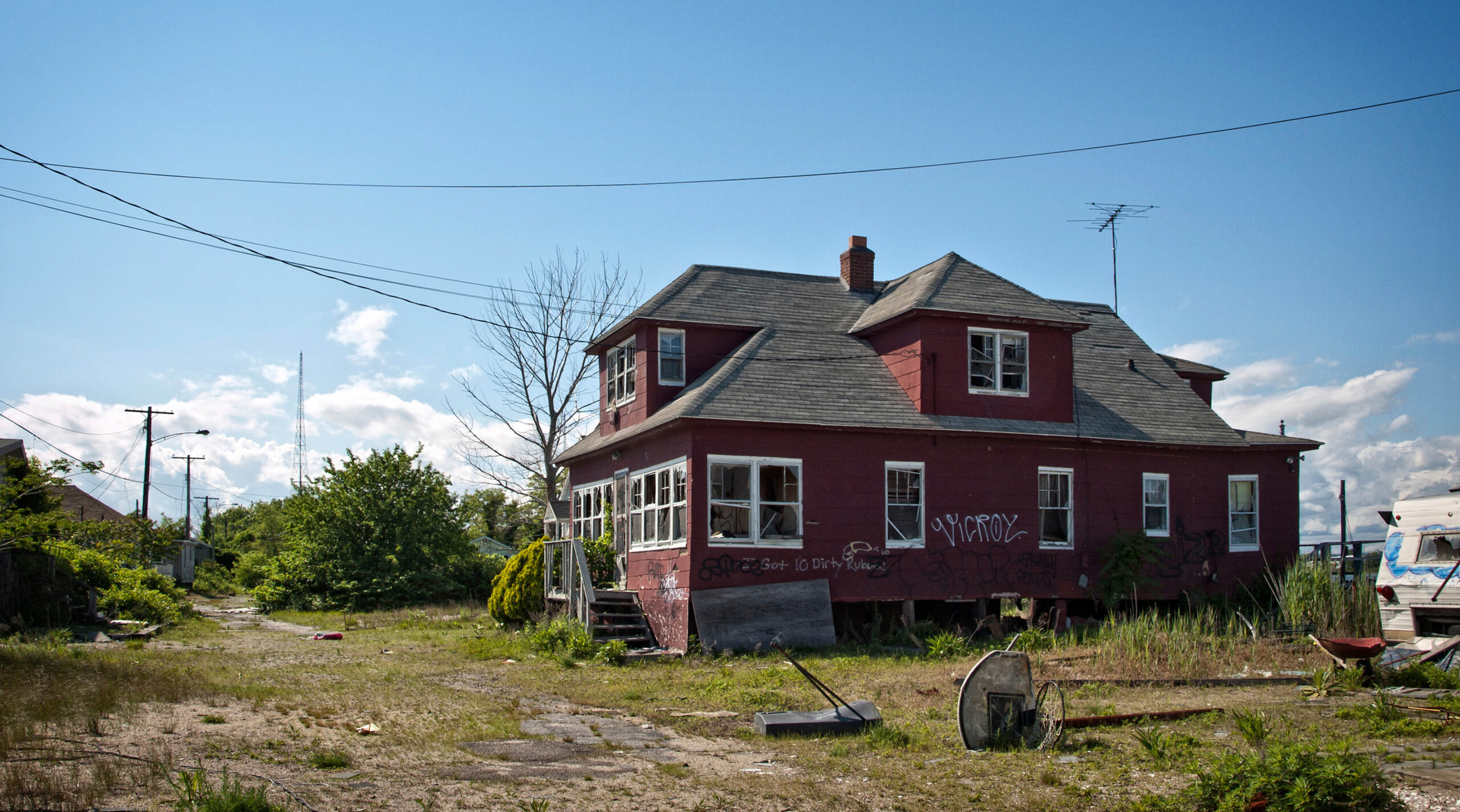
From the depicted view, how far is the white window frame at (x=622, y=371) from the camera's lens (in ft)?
75.6

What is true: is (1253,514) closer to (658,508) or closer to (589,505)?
(658,508)

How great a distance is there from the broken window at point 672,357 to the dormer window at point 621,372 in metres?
0.97

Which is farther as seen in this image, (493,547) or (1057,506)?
(493,547)

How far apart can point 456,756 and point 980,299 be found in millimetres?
15384

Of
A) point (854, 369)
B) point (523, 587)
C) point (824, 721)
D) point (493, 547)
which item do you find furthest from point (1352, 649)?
point (493, 547)

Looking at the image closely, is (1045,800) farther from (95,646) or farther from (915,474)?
(95,646)

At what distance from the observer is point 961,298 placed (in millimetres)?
21500

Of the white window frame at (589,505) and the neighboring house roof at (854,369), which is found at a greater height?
the neighboring house roof at (854,369)

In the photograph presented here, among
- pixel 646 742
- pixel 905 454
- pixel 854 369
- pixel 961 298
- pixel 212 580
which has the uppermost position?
pixel 961 298

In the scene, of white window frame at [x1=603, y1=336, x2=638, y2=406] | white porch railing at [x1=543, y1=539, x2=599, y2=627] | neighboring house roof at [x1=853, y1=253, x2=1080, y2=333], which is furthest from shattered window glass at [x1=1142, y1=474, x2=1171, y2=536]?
white porch railing at [x1=543, y1=539, x2=599, y2=627]

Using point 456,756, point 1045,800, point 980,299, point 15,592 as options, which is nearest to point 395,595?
point 15,592

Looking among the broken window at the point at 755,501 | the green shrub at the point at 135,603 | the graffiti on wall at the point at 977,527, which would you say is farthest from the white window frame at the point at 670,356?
the green shrub at the point at 135,603

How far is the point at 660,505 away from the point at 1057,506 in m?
8.29

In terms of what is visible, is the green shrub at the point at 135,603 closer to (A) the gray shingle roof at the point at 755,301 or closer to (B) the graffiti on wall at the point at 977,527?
(A) the gray shingle roof at the point at 755,301
